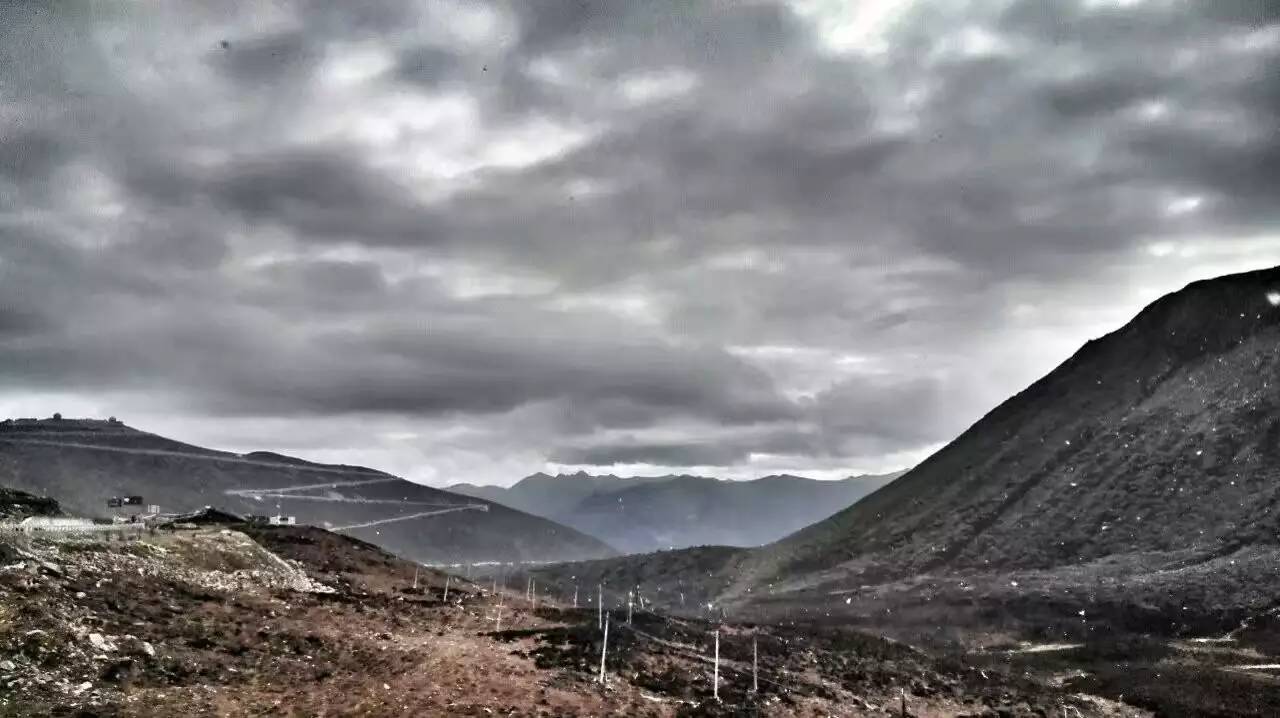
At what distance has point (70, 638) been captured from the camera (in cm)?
3219

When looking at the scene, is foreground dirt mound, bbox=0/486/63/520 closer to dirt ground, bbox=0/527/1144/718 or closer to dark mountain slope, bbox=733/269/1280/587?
dirt ground, bbox=0/527/1144/718

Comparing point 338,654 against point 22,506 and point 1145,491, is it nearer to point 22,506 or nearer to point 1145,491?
point 22,506

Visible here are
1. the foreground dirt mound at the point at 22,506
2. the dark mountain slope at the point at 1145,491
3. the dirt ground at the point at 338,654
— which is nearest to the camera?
the dirt ground at the point at 338,654

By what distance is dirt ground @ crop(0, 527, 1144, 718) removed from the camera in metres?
31.4

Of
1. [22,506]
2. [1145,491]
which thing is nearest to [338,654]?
[22,506]

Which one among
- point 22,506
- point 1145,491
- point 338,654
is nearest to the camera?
point 338,654

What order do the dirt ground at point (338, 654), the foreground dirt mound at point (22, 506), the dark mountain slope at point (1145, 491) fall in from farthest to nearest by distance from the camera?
1. the dark mountain slope at point (1145, 491)
2. the foreground dirt mound at point (22, 506)
3. the dirt ground at point (338, 654)

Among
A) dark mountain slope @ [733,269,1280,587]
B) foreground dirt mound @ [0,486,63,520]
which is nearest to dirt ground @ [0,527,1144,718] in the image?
foreground dirt mound @ [0,486,63,520]

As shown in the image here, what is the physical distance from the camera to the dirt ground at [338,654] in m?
31.4

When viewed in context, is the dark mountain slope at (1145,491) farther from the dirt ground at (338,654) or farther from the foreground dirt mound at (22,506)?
the foreground dirt mound at (22,506)

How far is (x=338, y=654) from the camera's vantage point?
39812mm

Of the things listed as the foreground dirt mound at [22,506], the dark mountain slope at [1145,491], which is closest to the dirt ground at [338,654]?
the foreground dirt mound at [22,506]

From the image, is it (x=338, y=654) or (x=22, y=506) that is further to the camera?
(x=22, y=506)

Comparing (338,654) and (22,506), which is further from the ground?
(22,506)
